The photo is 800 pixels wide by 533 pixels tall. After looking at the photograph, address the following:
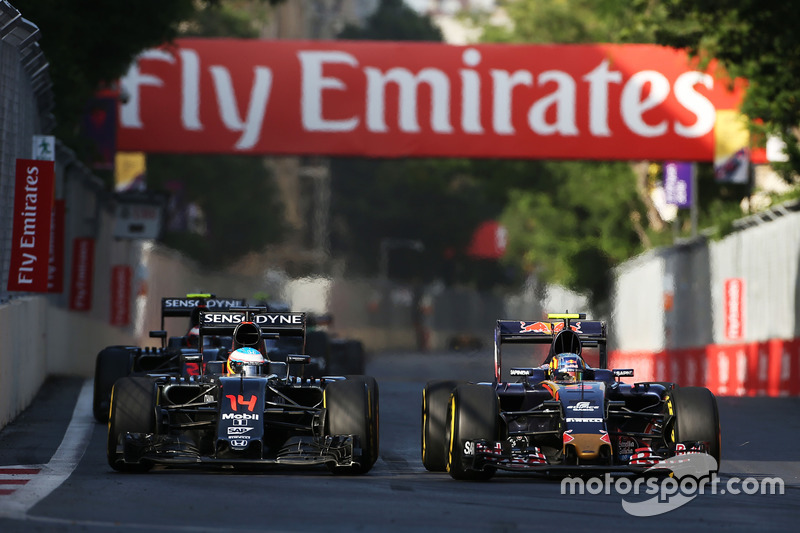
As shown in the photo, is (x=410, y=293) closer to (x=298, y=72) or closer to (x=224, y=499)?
(x=298, y=72)

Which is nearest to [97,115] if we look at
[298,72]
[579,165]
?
[298,72]

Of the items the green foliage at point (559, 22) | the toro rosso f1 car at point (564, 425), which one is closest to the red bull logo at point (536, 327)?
the toro rosso f1 car at point (564, 425)

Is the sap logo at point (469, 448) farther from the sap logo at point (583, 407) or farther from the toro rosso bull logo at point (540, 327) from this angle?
the toro rosso bull logo at point (540, 327)

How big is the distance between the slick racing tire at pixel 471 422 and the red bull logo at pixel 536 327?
1925 mm

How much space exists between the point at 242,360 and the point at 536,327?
2.67 metres

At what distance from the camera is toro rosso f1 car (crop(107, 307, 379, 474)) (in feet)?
42.8

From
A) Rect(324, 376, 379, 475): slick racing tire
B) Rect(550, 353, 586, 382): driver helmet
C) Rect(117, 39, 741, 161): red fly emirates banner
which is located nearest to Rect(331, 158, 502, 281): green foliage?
Rect(117, 39, 741, 161): red fly emirates banner

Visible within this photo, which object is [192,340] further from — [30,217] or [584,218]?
[584,218]

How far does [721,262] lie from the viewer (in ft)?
117

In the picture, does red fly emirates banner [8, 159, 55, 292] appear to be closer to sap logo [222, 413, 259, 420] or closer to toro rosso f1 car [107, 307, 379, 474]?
toro rosso f1 car [107, 307, 379, 474]

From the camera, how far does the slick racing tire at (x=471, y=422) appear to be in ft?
42.4

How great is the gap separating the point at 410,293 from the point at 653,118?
57.7 metres

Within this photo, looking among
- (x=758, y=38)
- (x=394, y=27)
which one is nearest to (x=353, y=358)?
(x=758, y=38)

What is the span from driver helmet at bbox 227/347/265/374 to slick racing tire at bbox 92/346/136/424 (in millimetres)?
4689
